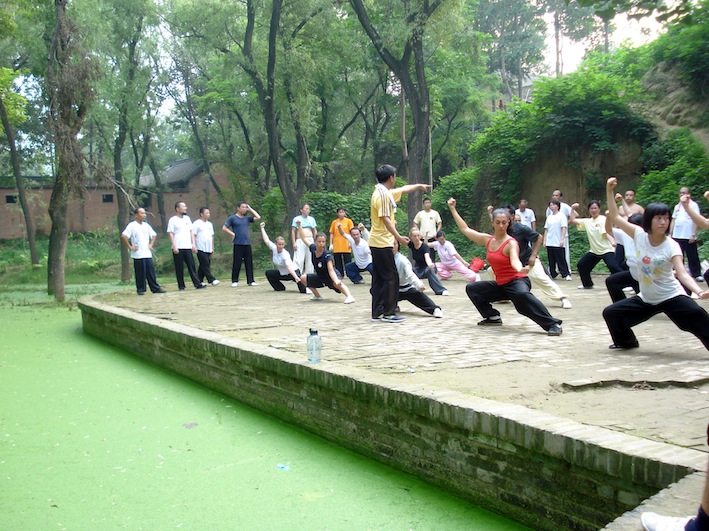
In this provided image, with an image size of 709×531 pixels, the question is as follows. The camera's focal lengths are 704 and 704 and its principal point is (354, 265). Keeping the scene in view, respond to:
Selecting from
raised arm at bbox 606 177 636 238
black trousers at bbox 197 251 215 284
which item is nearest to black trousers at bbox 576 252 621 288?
raised arm at bbox 606 177 636 238

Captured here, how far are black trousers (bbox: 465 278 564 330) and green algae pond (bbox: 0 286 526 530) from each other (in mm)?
3201

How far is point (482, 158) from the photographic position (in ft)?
81.5

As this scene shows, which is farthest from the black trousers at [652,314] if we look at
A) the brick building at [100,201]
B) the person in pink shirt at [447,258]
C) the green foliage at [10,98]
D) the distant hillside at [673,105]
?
the brick building at [100,201]

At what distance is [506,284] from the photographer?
26.1ft

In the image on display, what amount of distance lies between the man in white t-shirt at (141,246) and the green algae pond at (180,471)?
673 centimetres

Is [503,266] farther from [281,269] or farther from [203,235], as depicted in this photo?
[203,235]

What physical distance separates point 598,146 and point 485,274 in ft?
19.0

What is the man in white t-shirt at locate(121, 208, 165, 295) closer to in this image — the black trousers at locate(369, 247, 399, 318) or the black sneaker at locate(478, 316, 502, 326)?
the black trousers at locate(369, 247, 399, 318)

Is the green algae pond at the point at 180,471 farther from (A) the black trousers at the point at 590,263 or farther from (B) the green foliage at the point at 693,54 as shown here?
(B) the green foliage at the point at 693,54

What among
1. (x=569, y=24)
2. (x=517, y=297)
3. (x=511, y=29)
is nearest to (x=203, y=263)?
(x=517, y=297)

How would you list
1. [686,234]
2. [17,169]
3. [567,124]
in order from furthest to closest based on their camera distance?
[17,169] → [567,124] → [686,234]

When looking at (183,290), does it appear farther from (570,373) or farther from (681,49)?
(681,49)

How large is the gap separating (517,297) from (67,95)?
1184cm

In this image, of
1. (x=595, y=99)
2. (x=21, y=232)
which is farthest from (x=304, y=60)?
(x=21, y=232)
